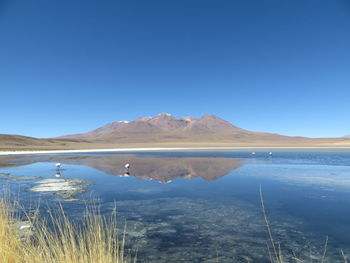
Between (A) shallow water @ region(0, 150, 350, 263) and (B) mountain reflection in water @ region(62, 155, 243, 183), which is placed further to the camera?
(B) mountain reflection in water @ region(62, 155, 243, 183)

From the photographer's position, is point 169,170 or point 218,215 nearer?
point 218,215

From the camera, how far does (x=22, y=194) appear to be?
9.26 meters

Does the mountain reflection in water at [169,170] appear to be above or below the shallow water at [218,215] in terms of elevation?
above

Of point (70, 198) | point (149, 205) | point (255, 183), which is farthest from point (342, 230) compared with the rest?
point (70, 198)

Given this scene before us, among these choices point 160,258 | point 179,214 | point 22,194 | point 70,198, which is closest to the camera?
point 160,258

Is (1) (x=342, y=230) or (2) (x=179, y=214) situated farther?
(2) (x=179, y=214)

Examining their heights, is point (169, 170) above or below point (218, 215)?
above

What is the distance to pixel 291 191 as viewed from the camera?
9.81 metres

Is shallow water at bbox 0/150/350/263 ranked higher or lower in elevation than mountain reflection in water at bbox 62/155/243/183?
lower

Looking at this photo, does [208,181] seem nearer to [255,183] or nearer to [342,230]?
[255,183]

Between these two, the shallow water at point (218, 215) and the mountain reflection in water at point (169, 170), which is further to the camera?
the mountain reflection in water at point (169, 170)

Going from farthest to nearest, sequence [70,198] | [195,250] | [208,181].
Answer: [208,181]
[70,198]
[195,250]

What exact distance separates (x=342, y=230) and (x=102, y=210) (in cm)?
657

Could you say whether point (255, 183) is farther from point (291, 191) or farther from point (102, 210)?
point (102, 210)
